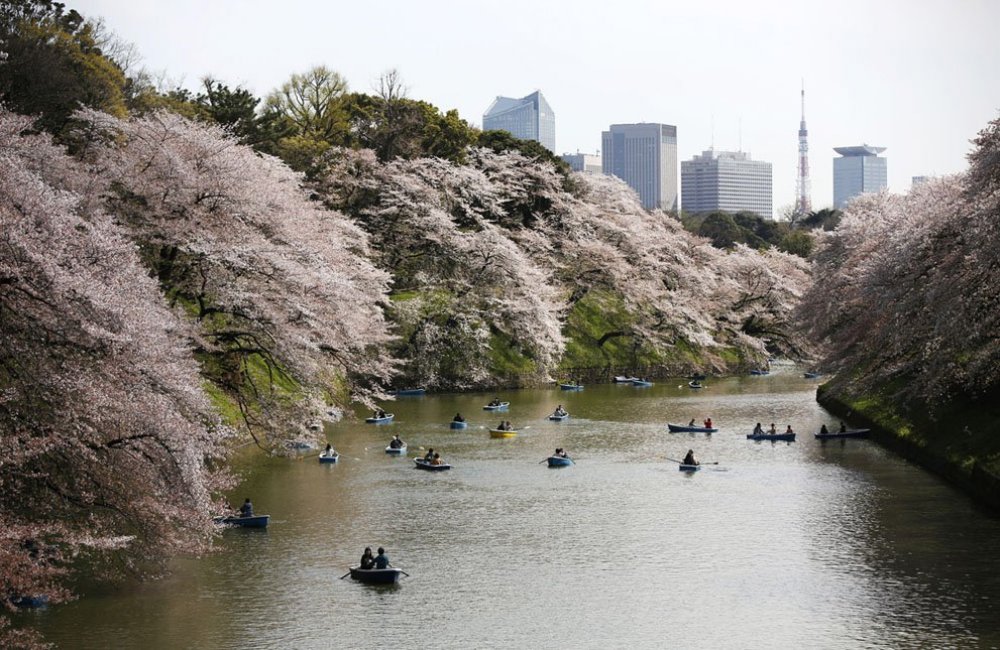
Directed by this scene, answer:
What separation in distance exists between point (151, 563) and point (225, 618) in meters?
3.80

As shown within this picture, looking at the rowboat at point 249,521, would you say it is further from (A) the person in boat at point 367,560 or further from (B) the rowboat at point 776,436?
(B) the rowboat at point 776,436

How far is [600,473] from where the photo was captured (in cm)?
3844

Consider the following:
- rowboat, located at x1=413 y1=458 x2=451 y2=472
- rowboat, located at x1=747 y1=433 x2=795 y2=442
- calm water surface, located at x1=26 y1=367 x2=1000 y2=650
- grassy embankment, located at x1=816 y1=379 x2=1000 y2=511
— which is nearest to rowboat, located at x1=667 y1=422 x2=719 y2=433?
rowboat, located at x1=747 y1=433 x2=795 y2=442

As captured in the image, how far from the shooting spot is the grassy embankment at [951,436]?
32.8 meters

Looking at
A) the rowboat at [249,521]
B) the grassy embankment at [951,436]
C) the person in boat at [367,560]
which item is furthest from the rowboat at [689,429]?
the person in boat at [367,560]

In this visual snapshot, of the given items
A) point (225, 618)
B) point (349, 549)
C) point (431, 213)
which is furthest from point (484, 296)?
point (225, 618)

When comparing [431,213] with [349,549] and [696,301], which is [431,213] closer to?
[696,301]

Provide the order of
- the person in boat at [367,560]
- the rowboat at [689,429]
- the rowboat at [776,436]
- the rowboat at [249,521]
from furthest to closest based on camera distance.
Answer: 1. the rowboat at [689,429]
2. the rowboat at [776,436]
3. the rowboat at [249,521]
4. the person in boat at [367,560]

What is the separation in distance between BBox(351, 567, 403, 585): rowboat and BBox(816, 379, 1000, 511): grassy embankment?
17024 millimetres

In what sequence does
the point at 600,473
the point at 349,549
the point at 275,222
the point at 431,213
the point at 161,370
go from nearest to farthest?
the point at 161,370
the point at 349,549
the point at 275,222
the point at 600,473
the point at 431,213

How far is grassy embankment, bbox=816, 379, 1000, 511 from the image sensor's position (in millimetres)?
32781

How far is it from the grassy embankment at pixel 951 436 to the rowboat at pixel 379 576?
17024 mm

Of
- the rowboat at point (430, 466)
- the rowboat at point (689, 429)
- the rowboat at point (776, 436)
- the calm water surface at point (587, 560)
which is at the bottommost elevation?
the calm water surface at point (587, 560)

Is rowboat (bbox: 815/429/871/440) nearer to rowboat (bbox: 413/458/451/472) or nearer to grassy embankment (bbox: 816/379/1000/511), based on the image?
grassy embankment (bbox: 816/379/1000/511)
